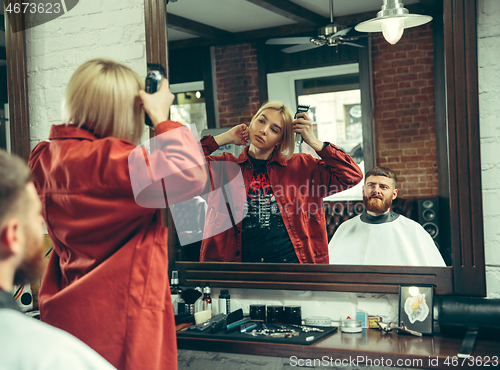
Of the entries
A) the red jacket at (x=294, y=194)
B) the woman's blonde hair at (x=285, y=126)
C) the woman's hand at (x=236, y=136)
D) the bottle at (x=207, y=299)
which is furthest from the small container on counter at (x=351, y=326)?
the woman's hand at (x=236, y=136)

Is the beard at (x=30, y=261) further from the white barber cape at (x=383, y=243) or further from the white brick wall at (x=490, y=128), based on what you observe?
the white brick wall at (x=490, y=128)

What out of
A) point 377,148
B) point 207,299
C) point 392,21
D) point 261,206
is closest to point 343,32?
point 392,21

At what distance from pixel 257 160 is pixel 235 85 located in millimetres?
340

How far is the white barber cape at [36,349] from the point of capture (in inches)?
25.8

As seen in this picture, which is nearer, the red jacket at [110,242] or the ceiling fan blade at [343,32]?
the red jacket at [110,242]

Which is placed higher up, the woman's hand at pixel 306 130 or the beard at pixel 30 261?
the woman's hand at pixel 306 130

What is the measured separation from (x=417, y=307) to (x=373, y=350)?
281 millimetres

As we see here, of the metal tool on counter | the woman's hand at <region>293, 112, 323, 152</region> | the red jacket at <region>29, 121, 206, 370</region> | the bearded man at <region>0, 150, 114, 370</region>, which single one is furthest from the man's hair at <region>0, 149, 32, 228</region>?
the metal tool on counter

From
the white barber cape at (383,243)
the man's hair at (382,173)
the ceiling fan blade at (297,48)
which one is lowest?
the white barber cape at (383,243)

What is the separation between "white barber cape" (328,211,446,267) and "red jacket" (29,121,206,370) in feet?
2.63

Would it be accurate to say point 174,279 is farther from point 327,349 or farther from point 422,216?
point 422,216

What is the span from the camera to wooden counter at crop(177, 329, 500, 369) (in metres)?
1.55

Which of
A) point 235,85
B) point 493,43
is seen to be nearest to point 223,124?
point 235,85

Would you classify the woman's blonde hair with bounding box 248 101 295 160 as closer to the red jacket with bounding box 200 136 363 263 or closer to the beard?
the red jacket with bounding box 200 136 363 263
